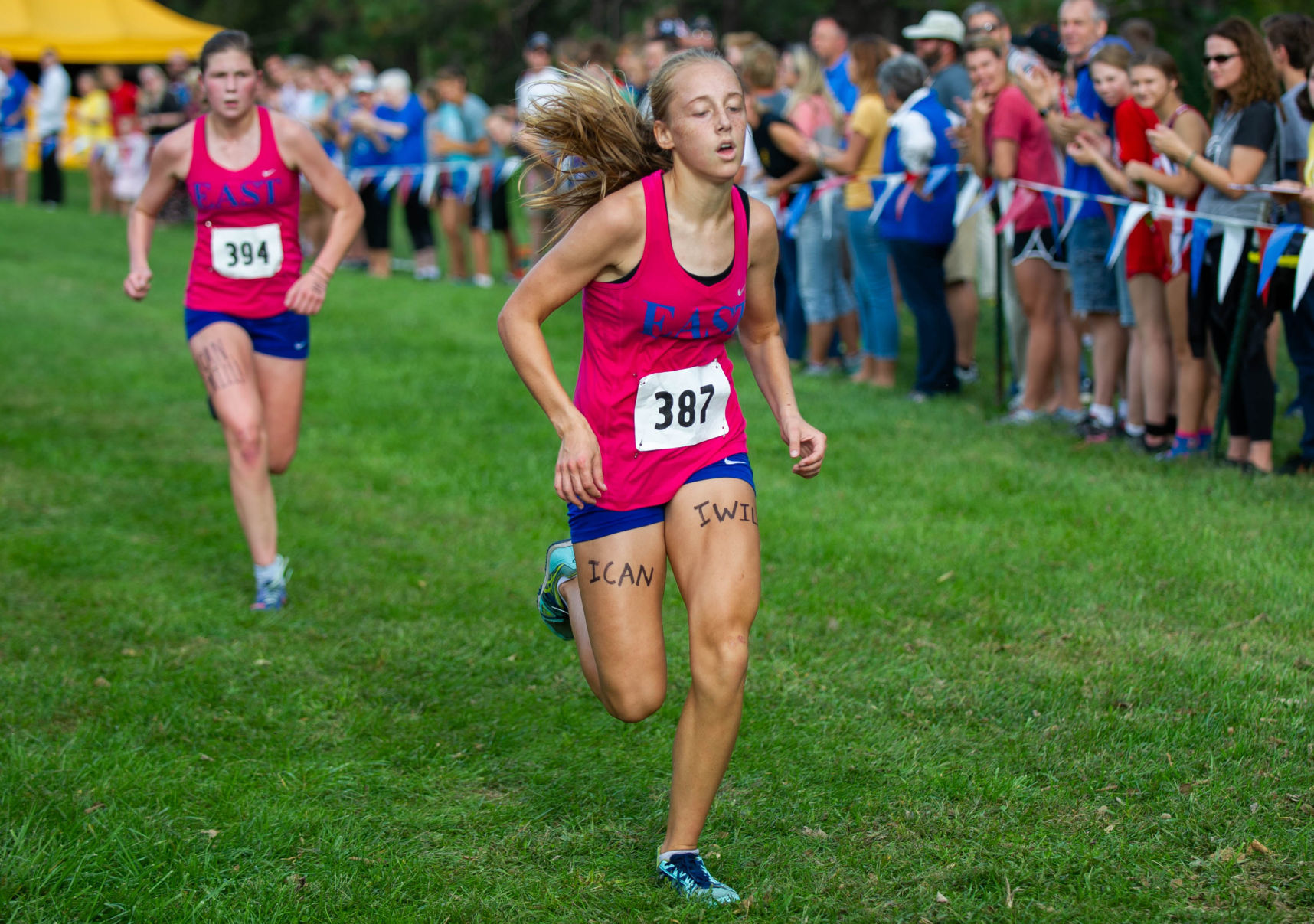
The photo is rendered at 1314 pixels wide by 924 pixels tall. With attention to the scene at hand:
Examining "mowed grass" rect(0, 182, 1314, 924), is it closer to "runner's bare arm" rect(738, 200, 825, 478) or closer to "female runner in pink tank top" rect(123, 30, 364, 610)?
"female runner in pink tank top" rect(123, 30, 364, 610)

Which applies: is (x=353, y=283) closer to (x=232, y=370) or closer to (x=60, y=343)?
(x=60, y=343)

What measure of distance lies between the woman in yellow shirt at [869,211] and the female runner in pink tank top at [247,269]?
4.70m

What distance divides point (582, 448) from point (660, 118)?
0.90 m

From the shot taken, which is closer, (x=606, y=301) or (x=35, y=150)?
(x=606, y=301)

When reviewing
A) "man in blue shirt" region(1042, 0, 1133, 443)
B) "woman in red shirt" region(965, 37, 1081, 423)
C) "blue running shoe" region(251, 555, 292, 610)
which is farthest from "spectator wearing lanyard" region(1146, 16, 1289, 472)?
"blue running shoe" region(251, 555, 292, 610)

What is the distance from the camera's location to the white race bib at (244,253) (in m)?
5.80

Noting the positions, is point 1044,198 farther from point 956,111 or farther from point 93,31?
point 93,31

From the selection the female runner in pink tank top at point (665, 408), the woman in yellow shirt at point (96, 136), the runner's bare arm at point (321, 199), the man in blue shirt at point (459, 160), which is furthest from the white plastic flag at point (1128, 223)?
the woman in yellow shirt at point (96, 136)

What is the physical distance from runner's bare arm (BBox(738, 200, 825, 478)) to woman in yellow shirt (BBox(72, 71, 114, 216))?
21.5 metres

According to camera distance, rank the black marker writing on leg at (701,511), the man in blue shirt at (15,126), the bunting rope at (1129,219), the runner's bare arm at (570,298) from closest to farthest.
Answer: the runner's bare arm at (570,298) → the black marker writing on leg at (701,511) → the bunting rope at (1129,219) → the man in blue shirt at (15,126)

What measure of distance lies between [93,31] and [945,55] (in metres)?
27.6

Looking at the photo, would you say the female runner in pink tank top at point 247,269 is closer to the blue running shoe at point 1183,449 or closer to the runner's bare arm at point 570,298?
the runner's bare arm at point 570,298

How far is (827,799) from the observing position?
4.07m

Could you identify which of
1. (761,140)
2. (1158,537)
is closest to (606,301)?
(1158,537)
